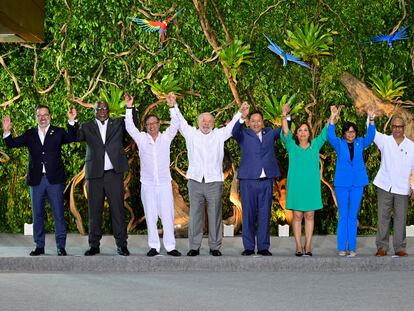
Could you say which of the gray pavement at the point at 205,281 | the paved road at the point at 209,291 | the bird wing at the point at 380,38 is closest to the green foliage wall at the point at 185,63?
the bird wing at the point at 380,38

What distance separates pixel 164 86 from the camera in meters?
10.3

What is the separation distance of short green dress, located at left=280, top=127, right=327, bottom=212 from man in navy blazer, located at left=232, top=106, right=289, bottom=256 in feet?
0.55

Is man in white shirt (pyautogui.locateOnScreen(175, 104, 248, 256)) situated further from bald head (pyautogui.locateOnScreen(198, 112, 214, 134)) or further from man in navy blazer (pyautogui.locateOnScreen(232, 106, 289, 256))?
man in navy blazer (pyautogui.locateOnScreen(232, 106, 289, 256))

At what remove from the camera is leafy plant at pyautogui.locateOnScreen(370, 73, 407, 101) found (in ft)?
34.0

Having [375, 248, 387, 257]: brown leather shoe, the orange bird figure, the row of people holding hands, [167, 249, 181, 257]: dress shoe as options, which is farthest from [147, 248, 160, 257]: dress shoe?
the orange bird figure

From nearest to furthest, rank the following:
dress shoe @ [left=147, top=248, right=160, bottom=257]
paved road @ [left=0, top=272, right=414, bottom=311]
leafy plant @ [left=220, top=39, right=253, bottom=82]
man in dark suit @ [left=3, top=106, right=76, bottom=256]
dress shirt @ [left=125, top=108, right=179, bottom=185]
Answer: paved road @ [left=0, top=272, right=414, bottom=311], dress shoe @ [left=147, top=248, right=160, bottom=257], man in dark suit @ [left=3, top=106, right=76, bottom=256], dress shirt @ [left=125, top=108, right=179, bottom=185], leafy plant @ [left=220, top=39, right=253, bottom=82]

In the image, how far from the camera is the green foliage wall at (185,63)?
10.6 m

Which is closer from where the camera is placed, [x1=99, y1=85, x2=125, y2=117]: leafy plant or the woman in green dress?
the woman in green dress

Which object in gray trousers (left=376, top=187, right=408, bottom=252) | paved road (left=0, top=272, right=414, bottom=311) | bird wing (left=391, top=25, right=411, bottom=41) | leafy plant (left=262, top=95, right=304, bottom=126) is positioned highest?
bird wing (left=391, top=25, right=411, bottom=41)

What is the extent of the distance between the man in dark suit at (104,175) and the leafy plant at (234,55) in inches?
98.7

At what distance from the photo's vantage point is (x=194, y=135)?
27.1 ft

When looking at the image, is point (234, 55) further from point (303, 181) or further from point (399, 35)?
point (303, 181)

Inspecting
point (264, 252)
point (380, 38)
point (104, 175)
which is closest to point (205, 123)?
point (104, 175)

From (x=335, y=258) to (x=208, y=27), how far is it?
3723 millimetres
